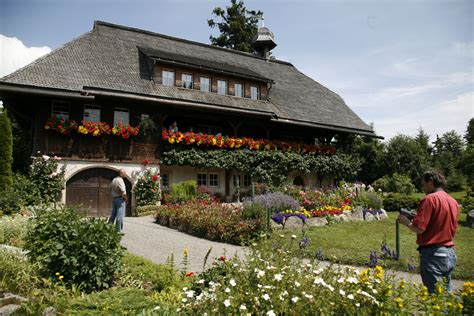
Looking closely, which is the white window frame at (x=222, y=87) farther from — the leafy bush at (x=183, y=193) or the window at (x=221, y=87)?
the leafy bush at (x=183, y=193)

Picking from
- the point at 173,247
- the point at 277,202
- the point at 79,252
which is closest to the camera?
the point at 79,252

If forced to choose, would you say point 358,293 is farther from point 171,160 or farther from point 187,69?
point 187,69

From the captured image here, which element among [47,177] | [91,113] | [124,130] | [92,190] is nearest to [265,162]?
[124,130]

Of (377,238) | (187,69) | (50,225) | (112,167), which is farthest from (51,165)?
(377,238)

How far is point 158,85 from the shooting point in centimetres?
1678

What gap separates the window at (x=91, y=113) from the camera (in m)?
15.1

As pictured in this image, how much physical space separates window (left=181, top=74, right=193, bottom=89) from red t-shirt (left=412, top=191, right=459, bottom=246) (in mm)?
15125

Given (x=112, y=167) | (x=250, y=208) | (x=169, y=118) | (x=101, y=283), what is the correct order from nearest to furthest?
(x=101, y=283)
(x=250, y=208)
(x=112, y=167)
(x=169, y=118)

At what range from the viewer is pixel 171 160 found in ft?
52.7

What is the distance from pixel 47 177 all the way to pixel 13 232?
5.74m

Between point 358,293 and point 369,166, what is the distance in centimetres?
2961

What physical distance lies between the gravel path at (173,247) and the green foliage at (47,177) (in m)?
3.91

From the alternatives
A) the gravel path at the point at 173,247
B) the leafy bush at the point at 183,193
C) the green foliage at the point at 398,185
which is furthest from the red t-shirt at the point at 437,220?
the green foliage at the point at 398,185

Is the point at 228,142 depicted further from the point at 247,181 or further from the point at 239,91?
the point at 239,91
